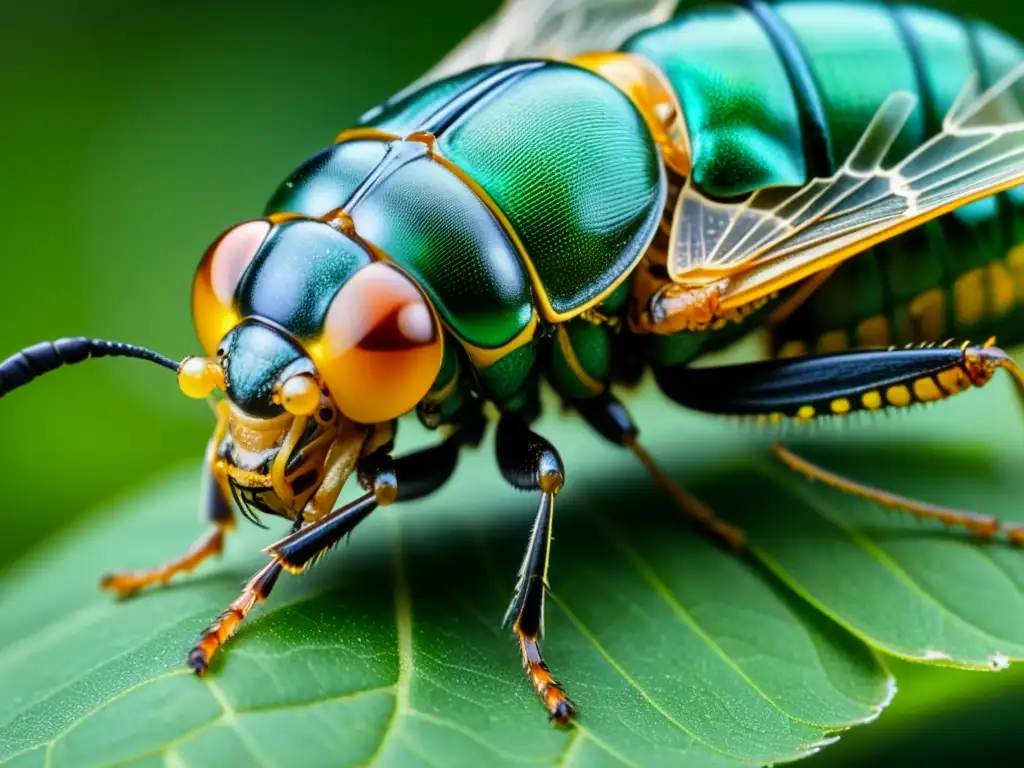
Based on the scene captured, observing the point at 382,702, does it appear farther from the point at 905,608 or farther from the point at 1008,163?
the point at 1008,163

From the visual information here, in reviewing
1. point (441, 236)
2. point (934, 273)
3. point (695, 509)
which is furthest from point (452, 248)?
point (934, 273)

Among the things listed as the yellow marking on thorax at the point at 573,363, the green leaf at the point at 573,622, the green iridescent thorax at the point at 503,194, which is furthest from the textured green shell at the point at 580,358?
the green leaf at the point at 573,622

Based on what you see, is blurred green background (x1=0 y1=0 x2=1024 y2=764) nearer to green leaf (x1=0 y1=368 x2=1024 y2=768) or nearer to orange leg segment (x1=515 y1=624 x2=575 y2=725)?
green leaf (x1=0 y1=368 x2=1024 y2=768)

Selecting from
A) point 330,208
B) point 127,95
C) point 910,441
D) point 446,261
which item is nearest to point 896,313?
point 910,441

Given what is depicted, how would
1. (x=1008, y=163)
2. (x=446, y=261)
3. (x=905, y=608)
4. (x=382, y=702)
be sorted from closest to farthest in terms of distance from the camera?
1. (x=382, y=702)
2. (x=446, y=261)
3. (x=905, y=608)
4. (x=1008, y=163)

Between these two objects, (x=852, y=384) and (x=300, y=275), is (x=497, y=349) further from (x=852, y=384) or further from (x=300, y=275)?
(x=852, y=384)

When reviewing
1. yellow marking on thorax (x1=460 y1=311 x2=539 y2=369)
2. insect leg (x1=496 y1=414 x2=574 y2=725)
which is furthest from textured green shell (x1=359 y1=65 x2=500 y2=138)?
insect leg (x1=496 y1=414 x2=574 y2=725)

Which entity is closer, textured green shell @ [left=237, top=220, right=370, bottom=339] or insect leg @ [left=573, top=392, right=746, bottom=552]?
textured green shell @ [left=237, top=220, right=370, bottom=339]
